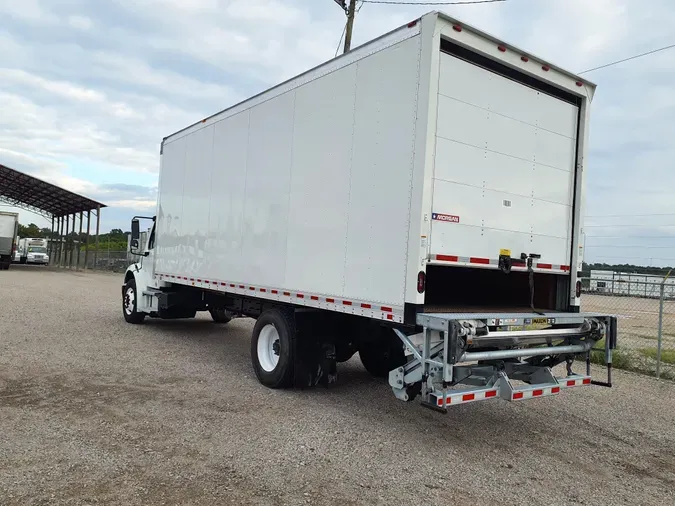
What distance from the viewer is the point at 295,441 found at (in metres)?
4.92

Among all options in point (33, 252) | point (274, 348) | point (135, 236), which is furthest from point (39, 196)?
point (274, 348)

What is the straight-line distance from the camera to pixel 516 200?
18.4 ft

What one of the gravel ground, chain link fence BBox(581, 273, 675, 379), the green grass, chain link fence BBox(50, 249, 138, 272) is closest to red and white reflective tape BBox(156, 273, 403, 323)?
the gravel ground

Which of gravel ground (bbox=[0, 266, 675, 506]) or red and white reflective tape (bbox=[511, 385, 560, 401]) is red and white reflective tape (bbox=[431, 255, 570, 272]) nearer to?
red and white reflective tape (bbox=[511, 385, 560, 401])

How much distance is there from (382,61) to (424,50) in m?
0.62

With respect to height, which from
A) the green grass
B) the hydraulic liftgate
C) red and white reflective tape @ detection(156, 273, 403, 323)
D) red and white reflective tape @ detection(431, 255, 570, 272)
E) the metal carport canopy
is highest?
the metal carport canopy

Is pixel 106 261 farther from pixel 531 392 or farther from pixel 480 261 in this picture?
pixel 531 392

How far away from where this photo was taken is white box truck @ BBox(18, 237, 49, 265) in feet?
142

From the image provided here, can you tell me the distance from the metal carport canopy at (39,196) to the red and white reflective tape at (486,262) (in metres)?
33.7

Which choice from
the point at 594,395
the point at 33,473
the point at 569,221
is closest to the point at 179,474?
the point at 33,473

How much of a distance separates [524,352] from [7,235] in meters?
35.1

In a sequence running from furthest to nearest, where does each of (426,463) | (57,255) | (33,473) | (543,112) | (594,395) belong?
(57,255), (594,395), (543,112), (426,463), (33,473)

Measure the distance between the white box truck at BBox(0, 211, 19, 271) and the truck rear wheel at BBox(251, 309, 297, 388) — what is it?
3154 cm

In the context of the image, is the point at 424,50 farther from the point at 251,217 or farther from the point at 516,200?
the point at 251,217
